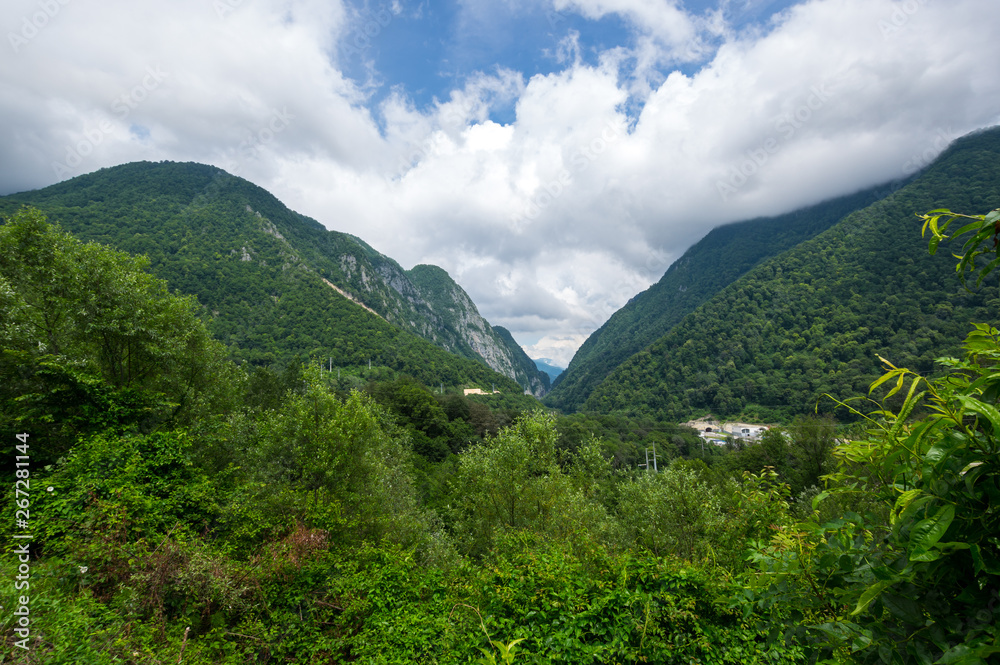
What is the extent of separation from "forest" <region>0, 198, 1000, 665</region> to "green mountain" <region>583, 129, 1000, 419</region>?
279 ft

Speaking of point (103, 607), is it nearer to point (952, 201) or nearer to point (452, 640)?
point (452, 640)

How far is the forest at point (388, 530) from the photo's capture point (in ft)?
7.18

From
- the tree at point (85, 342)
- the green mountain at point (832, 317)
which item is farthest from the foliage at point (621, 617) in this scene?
the green mountain at point (832, 317)

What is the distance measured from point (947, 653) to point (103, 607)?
8921mm

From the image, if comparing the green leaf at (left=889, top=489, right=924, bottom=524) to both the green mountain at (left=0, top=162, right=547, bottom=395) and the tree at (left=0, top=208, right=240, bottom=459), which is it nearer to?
the tree at (left=0, top=208, right=240, bottom=459)

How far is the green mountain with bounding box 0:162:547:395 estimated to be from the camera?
87.2m

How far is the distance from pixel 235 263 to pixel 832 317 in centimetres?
14375

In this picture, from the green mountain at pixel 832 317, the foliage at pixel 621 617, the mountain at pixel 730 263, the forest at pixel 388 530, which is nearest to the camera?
the forest at pixel 388 530

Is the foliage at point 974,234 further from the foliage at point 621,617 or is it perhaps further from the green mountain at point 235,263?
the green mountain at point 235,263

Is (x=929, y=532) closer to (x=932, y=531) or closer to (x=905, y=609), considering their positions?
(x=932, y=531)

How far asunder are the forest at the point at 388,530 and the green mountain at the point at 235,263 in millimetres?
72100

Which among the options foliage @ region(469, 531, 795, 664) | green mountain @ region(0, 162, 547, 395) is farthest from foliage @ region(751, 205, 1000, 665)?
green mountain @ region(0, 162, 547, 395)

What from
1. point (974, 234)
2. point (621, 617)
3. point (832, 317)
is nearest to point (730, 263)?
point (832, 317)

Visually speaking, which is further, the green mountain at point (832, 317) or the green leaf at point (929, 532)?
the green mountain at point (832, 317)
